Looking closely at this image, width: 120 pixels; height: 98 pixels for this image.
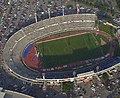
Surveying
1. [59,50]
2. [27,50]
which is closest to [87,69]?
[59,50]

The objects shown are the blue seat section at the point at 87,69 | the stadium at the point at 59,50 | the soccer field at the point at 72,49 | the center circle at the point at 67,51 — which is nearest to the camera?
the blue seat section at the point at 87,69

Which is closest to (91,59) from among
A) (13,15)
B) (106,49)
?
(106,49)

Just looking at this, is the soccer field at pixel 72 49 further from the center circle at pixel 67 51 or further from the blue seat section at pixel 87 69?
the blue seat section at pixel 87 69

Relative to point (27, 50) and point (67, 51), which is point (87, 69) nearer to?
point (67, 51)

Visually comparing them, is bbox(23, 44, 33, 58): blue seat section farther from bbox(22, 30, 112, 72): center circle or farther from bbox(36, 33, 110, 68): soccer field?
bbox(36, 33, 110, 68): soccer field

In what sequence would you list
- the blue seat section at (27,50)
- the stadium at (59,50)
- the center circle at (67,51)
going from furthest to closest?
the blue seat section at (27,50)
the center circle at (67,51)
the stadium at (59,50)

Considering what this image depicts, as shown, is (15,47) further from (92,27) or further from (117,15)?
Answer: (117,15)


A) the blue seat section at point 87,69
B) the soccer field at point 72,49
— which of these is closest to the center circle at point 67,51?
the soccer field at point 72,49
